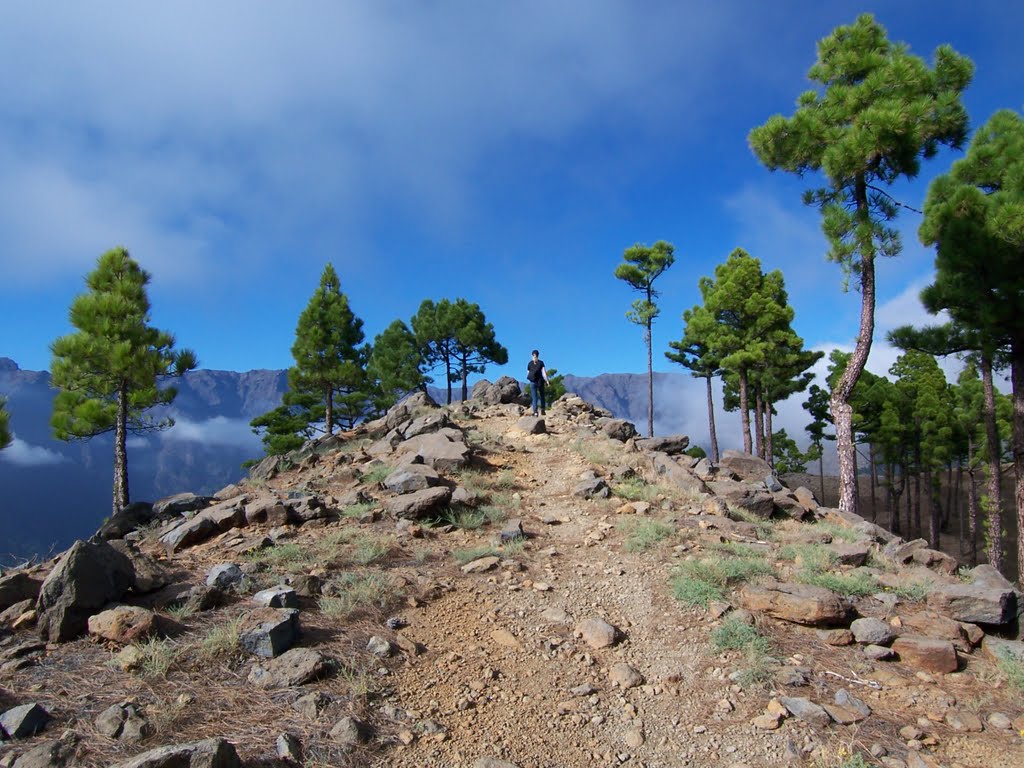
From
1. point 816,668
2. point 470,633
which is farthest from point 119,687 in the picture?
point 816,668

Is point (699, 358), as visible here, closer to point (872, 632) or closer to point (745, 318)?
point (745, 318)

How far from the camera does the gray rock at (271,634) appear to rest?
4.70 m

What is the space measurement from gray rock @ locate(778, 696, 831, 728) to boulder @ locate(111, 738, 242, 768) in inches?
165

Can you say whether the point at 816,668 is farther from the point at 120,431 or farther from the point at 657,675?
the point at 120,431

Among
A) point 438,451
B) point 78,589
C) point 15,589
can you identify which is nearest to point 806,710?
point 78,589

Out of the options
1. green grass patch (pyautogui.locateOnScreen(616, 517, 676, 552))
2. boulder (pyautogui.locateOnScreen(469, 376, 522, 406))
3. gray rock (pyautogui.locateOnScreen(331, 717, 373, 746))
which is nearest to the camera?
gray rock (pyautogui.locateOnScreen(331, 717, 373, 746))

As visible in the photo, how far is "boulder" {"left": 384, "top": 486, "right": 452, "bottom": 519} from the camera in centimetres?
892

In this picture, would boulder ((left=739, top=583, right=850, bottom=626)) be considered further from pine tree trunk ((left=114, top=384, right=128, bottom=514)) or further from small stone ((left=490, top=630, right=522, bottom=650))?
pine tree trunk ((left=114, top=384, right=128, bottom=514))

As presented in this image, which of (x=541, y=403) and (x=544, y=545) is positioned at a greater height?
(x=541, y=403)

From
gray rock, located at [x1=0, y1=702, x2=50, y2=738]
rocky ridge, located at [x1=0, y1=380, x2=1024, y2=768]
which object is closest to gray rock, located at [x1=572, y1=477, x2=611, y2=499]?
rocky ridge, located at [x1=0, y1=380, x2=1024, y2=768]

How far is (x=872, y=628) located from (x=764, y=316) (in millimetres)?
20596

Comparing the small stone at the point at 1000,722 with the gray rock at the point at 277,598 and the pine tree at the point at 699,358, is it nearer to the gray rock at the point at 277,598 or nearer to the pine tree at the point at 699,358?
the gray rock at the point at 277,598

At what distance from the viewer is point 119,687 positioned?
13.6 feet

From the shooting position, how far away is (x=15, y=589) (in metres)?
5.58
